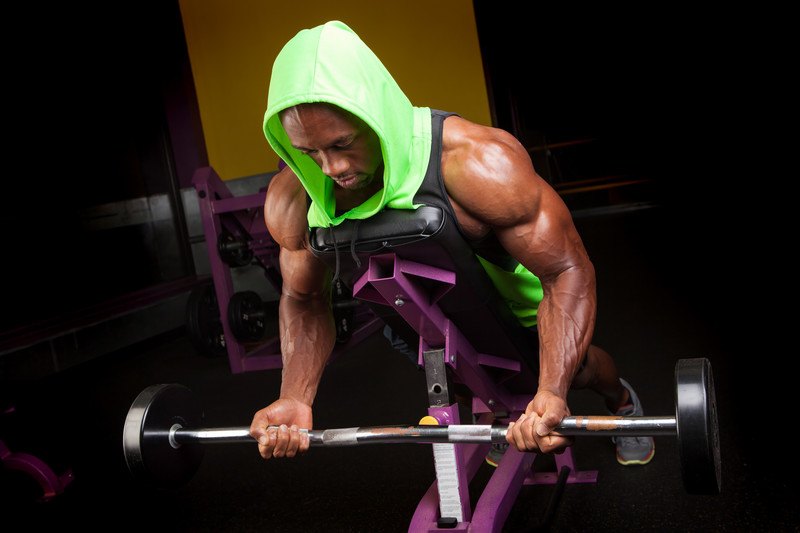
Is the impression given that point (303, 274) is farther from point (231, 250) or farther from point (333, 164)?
point (231, 250)

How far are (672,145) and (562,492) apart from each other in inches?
324

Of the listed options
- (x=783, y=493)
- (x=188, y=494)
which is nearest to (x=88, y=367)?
(x=188, y=494)

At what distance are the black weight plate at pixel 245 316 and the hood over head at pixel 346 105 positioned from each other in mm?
2436

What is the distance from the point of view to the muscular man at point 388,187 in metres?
1.29

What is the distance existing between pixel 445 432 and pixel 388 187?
447mm

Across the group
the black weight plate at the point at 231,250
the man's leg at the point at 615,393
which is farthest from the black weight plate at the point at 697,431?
the black weight plate at the point at 231,250

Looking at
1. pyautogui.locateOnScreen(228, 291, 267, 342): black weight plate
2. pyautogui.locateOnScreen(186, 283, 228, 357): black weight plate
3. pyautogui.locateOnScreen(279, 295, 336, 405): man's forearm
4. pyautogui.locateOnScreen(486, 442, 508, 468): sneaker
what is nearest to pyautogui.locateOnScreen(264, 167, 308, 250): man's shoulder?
pyautogui.locateOnScreen(279, 295, 336, 405): man's forearm

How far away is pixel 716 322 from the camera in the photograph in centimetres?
355

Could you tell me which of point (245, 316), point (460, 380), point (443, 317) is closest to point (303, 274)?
point (443, 317)

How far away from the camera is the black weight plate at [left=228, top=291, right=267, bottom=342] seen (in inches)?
151

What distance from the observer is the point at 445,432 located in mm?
1326

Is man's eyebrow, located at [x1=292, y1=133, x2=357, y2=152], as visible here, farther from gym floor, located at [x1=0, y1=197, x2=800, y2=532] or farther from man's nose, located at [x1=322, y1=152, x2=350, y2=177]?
gym floor, located at [x1=0, y1=197, x2=800, y2=532]

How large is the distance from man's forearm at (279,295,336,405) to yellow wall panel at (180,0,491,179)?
334 cm

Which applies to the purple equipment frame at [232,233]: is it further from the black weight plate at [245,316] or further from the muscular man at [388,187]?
the muscular man at [388,187]
